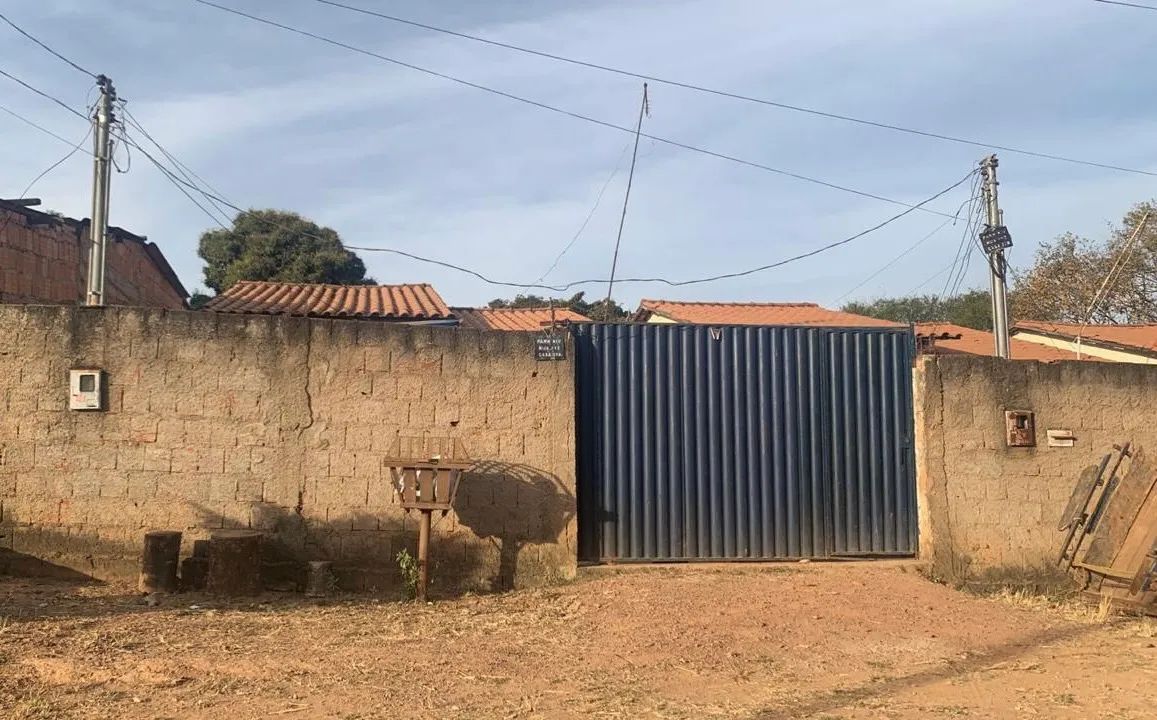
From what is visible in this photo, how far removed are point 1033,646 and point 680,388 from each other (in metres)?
3.21

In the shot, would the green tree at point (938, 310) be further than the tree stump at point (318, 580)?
Yes

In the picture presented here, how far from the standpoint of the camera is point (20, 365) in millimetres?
7078

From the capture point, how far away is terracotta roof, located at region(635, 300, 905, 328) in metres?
15.4

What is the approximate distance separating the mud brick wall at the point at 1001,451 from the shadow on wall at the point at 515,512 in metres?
3.19

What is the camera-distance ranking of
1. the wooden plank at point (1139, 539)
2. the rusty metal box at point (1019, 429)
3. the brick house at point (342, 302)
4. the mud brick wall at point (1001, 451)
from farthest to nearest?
the brick house at point (342, 302) < the rusty metal box at point (1019, 429) < the mud brick wall at point (1001, 451) < the wooden plank at point (1139, 539)

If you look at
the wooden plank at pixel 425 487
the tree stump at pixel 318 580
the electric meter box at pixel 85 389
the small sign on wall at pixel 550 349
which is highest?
the small sign on wall at pixel 550 349

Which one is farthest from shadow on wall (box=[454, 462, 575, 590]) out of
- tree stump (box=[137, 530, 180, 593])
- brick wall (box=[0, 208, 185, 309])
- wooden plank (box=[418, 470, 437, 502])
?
brick wall (box=[0, 208, 185, 309])

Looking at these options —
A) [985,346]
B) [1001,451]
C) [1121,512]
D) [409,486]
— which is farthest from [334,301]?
[985,346]

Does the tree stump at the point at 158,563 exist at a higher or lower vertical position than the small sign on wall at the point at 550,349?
lower

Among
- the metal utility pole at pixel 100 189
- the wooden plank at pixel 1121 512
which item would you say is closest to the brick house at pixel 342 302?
the metal utility pole at pixel 100 189

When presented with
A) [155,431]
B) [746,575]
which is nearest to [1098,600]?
[746,575]

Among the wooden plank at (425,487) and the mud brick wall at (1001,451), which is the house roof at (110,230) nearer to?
the wooden plank at (425,487)

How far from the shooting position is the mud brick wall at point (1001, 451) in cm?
766

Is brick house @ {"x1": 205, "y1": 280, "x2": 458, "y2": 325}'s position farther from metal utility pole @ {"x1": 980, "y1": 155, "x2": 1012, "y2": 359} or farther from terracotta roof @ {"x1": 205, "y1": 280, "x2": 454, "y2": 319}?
metal utility pole @ {"x1": 980, "y1": 155, "x2": 1012, "y2": 359}
